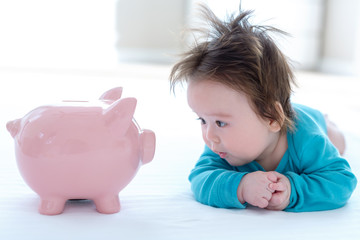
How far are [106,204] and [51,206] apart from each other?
0.10 metres

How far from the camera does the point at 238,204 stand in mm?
1010

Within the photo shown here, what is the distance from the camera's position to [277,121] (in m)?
1.07

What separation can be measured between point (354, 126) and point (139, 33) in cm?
265

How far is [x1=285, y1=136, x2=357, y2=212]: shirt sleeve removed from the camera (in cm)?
103

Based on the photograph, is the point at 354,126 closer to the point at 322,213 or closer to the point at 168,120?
the point at 168,120

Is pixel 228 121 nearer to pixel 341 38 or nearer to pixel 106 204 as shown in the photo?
pixel 106 204

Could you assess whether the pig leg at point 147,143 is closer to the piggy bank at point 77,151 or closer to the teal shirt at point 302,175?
the piggy bank at point 77,151

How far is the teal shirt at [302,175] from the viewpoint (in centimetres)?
103

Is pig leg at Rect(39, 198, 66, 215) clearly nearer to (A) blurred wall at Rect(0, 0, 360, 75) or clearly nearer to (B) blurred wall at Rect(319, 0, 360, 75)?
(A) blurred wall at Rect(0, 0, 360, 75)

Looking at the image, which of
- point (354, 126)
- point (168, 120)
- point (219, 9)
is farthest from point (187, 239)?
point (219, 9)

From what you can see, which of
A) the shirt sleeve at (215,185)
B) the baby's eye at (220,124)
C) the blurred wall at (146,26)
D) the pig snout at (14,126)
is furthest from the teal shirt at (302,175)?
the blurred wall at (146,26)

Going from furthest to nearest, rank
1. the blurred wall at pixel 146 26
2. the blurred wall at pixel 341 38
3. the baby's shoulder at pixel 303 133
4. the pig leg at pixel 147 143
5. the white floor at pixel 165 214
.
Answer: the blurred wall at pixel 146 26, the blurred wall at pixel 341 38, the baby's shoulder at pixel 303 133, the pig leg at pixel 147 143, the white floor at pixel 165 214

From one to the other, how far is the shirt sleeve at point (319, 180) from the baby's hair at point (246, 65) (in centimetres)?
8

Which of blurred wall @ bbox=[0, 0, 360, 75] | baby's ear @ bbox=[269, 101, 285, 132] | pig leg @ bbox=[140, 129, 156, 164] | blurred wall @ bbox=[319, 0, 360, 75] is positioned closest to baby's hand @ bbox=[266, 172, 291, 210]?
baby's ear @ bbox=[269, 101, 285, 132]
